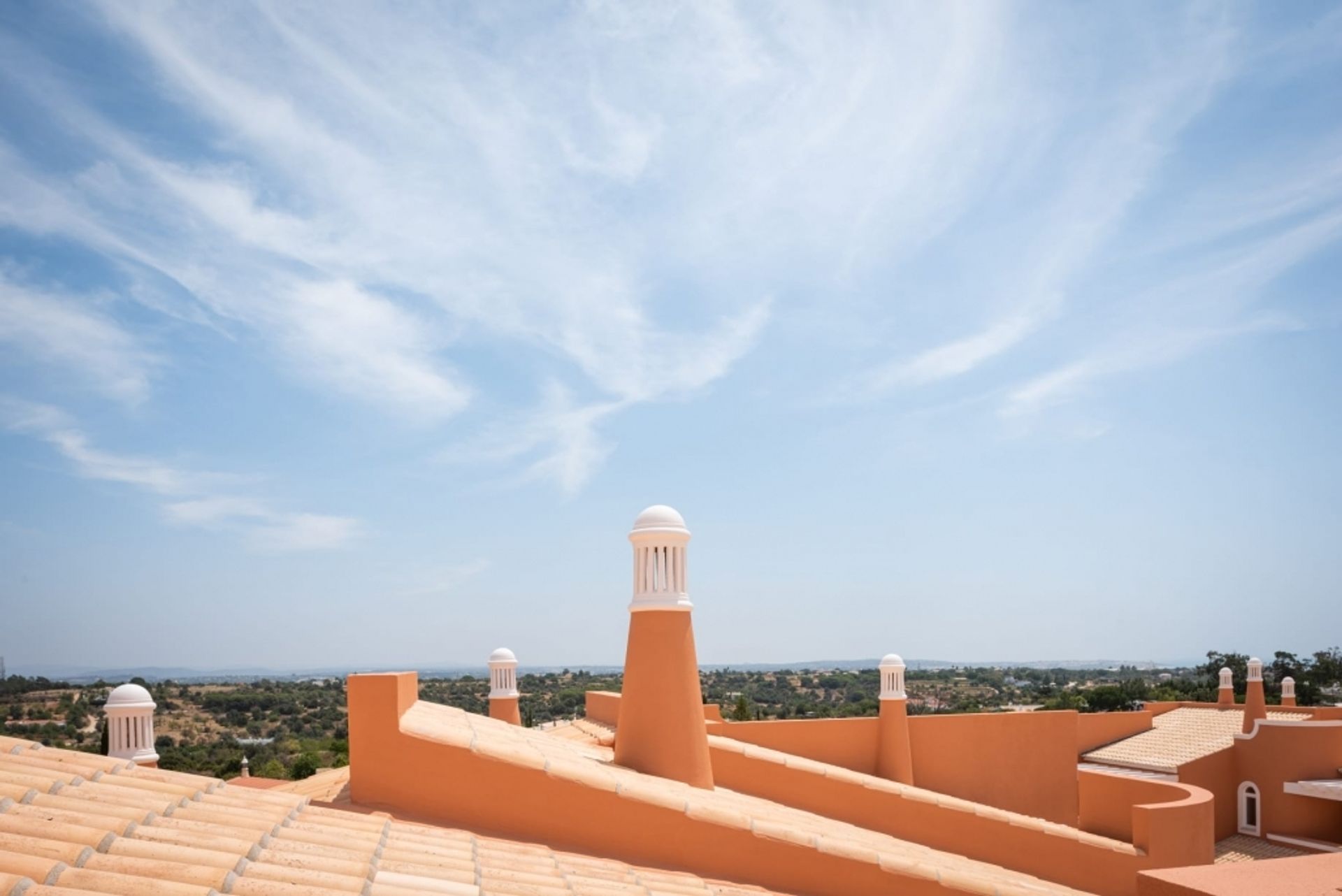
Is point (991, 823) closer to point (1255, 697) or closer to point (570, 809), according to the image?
point (570, 809)

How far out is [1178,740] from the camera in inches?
1128

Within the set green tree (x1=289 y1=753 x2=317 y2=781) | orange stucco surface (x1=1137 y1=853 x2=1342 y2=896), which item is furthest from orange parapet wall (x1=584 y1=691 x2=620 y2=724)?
orange stucco surface (x1=1137 y1=853 x2=1342 y2=896)

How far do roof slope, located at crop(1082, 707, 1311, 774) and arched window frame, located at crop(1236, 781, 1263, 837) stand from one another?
113cm

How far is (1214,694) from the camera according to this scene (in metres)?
52.0

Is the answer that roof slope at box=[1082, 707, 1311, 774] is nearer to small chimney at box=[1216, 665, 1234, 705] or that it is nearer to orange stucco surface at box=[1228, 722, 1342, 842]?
small chimney at box=[1216, 665, 1234, 705]

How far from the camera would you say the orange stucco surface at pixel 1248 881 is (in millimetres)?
6484

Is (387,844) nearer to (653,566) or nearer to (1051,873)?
(653,566)

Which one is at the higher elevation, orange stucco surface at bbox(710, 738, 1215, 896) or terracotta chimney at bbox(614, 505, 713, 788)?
terracotta chimney at bbox(614, 505, 713, 788)

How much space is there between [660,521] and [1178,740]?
25.0 meters

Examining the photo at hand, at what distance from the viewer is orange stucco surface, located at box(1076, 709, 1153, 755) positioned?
2992cm

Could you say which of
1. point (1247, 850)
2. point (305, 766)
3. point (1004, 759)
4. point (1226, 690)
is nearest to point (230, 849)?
point (1004, 759)

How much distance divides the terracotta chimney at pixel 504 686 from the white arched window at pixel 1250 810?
19.1 meters

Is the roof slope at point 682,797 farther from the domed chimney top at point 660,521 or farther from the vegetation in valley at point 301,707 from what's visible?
the vegetation in valley at point 301,707

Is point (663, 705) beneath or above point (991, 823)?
above
